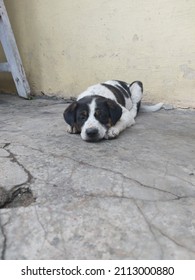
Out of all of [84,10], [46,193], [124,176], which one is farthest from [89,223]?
[84,10]

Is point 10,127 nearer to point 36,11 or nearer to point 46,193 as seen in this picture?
point 46,193

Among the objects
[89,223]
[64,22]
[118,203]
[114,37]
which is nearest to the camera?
[89,223]

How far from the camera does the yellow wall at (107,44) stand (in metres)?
4.55

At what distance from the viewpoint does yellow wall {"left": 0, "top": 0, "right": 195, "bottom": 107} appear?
14.9 ft

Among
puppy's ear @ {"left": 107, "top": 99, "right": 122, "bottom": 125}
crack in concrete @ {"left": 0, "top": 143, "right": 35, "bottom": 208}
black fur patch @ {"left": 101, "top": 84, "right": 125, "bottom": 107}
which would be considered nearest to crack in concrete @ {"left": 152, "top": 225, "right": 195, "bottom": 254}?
crack in concrete @ {"left": 0, "top": 143, "right": 35, "bottom": 208}

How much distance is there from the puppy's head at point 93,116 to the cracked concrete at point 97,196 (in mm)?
111

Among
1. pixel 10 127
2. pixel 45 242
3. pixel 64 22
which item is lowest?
pixel 10 127

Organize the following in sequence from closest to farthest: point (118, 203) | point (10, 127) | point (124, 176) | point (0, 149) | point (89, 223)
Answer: point (89, 223), point (118, 203), point (124, 176), point (0, 149), point (10, 127)

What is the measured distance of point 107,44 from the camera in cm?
520

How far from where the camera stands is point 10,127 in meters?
4.07

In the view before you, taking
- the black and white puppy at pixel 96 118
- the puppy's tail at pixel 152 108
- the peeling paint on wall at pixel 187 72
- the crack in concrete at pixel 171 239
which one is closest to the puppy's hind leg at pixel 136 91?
the puppy's tail at pixel 152 108

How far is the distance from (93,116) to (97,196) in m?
1.40
